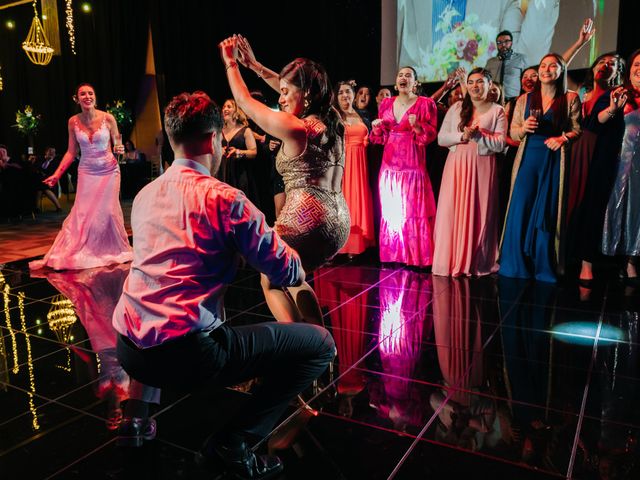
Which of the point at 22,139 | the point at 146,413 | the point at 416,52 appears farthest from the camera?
the point at 22,139

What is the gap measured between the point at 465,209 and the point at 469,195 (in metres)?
0.13

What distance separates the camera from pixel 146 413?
7.26 ft

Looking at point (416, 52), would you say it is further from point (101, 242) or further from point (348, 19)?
point (101, 242)

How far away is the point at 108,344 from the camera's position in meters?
3.34

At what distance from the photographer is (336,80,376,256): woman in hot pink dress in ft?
18.9

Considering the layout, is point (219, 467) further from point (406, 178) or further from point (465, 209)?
point (406, 178)

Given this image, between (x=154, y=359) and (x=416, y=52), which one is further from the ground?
(x=416, y=52)

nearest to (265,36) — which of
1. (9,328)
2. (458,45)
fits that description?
(458,45)

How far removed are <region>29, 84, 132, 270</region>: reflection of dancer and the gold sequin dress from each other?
3460 mm

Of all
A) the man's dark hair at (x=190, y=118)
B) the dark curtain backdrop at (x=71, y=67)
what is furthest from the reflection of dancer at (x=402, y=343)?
the dark curtain backdrop at (x=71, y=67)

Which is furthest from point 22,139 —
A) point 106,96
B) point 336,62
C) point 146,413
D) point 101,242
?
point 146,413

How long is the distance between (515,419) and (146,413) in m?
1.56

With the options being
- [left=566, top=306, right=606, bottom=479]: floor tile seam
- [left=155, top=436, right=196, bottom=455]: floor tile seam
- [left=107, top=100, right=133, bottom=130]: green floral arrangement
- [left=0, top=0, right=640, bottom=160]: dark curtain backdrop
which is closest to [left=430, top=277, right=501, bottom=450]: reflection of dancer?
[left=566, top=306, right=606, bottom=479]: floor tile seam

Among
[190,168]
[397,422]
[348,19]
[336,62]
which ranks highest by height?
[348,19]
